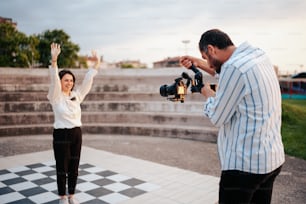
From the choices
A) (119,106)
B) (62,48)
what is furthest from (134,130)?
(62,48)

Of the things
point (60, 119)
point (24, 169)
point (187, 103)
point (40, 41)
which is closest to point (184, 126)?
point (187, 103)

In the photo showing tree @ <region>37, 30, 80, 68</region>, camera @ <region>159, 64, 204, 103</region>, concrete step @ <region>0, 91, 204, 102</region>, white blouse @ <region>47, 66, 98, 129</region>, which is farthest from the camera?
tree @ <region>37, 30, 80, 68</region>

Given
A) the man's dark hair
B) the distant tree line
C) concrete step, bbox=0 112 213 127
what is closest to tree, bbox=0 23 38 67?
the distant tree line

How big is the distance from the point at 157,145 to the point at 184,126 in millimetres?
1591

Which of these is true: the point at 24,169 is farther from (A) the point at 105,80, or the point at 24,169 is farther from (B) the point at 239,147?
(A) the point at 105,80

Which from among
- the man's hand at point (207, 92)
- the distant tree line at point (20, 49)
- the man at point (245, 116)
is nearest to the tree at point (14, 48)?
the distant tree line at point (20, 49)

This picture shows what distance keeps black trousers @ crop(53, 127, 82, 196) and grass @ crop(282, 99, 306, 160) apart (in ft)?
17.5

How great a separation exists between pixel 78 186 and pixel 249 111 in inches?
138

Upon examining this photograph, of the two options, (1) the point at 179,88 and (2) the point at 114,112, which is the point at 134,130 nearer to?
(2) the point at 114,112

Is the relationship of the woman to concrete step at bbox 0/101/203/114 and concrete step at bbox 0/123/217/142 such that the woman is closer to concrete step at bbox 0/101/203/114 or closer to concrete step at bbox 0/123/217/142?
concrete step at bbox 0/123/217/142

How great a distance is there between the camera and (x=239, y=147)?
1713 millimetres

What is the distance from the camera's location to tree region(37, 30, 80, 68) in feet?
145

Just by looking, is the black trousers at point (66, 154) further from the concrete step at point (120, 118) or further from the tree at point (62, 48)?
the tree at point (62, 48)

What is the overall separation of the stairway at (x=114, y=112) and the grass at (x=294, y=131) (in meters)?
2.04
